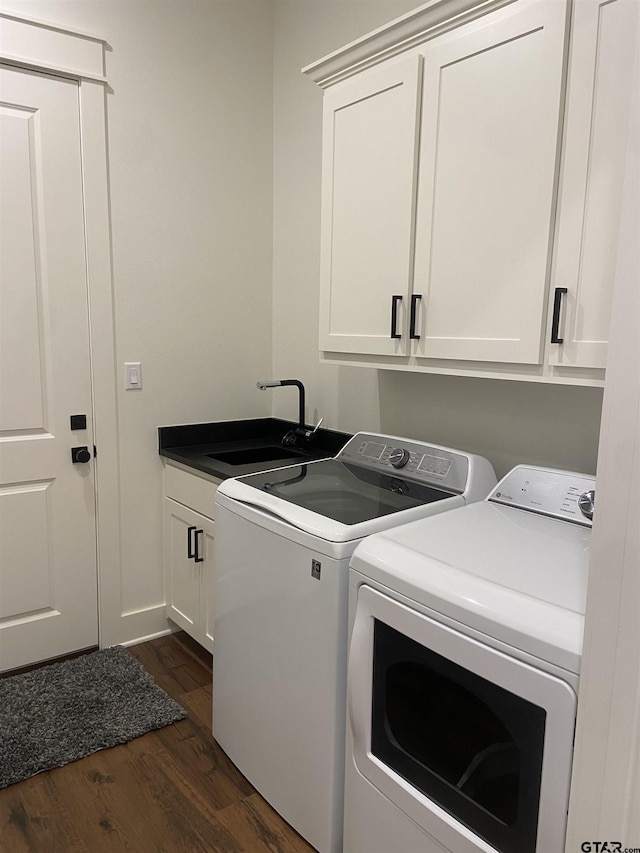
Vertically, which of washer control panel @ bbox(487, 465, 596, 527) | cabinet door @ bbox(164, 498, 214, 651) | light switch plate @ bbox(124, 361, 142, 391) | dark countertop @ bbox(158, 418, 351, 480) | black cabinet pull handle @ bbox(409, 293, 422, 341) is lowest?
cabinet door @ bbox(164, 498, 214, 651)

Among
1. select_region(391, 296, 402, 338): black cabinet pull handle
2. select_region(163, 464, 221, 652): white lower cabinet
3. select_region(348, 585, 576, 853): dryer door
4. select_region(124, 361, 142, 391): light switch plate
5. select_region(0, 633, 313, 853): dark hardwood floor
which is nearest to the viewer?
select_region(348, 585, 576, 853): dryer door

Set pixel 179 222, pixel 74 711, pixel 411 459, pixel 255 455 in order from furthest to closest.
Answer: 1. pixel 255 455
2. pixel 179 222
3. pixel 74 711
4. pixel 411 459

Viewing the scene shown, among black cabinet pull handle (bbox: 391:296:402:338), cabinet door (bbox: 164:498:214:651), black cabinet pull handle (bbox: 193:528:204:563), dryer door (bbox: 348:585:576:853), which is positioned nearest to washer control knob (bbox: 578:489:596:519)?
dryer door (bbox: 348:585:576:853)

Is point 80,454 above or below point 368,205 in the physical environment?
below

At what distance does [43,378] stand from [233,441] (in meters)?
0.84

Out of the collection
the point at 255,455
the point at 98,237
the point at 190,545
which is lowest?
the point at 190,545

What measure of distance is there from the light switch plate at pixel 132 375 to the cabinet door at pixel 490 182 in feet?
4.20

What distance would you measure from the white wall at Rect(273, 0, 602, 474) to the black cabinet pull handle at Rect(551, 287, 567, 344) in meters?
0.36

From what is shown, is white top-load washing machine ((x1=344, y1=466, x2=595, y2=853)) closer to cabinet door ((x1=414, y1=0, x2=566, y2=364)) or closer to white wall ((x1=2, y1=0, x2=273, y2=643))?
cabinet door ((x1=414, y1=0, x2=566, y2=364))

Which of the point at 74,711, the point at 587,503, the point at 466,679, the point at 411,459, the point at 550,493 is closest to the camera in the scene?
the point at 466,679

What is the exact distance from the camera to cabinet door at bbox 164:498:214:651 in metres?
2.38

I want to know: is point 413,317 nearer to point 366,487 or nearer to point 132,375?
point 366,487

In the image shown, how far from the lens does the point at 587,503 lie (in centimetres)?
152

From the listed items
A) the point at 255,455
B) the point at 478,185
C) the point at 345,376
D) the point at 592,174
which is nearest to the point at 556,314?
the point at 592,174
